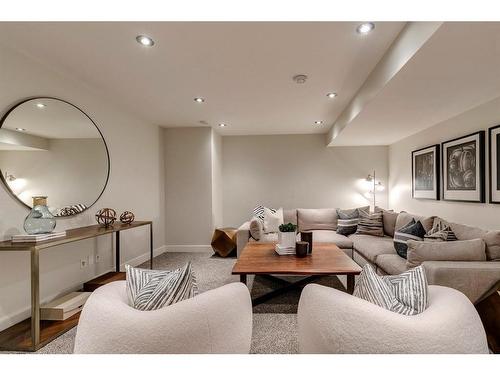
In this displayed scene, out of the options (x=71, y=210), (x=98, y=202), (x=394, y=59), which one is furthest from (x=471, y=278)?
(x=98, y=202)

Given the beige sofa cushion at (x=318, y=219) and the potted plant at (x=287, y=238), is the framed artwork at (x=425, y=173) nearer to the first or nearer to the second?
the beige sofa cushion at (x=318, y=219)

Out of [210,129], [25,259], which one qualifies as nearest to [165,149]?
[210,129]

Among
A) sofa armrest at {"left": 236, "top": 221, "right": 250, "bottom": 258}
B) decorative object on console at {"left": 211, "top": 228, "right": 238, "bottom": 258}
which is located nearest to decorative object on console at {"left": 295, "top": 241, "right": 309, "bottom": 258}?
sofa armrest at {"left": 236, "top": 221, "right": 250, "bottom": 258}

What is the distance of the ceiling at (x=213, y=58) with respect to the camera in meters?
1.79

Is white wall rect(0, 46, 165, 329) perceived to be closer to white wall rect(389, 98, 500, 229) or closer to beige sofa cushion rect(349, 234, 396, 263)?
beige sofa cushion rect(349, 234, 396, 263)

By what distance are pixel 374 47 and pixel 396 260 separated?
6.43 feet

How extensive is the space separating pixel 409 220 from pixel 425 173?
837 millimetres

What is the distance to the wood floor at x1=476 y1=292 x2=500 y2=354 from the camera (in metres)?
1.55

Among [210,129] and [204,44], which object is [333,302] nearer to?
[204,44]

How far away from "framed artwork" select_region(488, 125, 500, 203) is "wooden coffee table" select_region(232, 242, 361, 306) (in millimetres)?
1506

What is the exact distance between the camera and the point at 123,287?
1138mm

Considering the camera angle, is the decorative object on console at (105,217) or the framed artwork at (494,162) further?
the decorative object on console at (105,217)

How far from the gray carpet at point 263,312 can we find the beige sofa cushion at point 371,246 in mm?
507

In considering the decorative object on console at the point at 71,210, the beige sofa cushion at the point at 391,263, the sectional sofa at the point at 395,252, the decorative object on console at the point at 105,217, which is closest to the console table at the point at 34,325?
the decorative object on console at the point at 71,210
